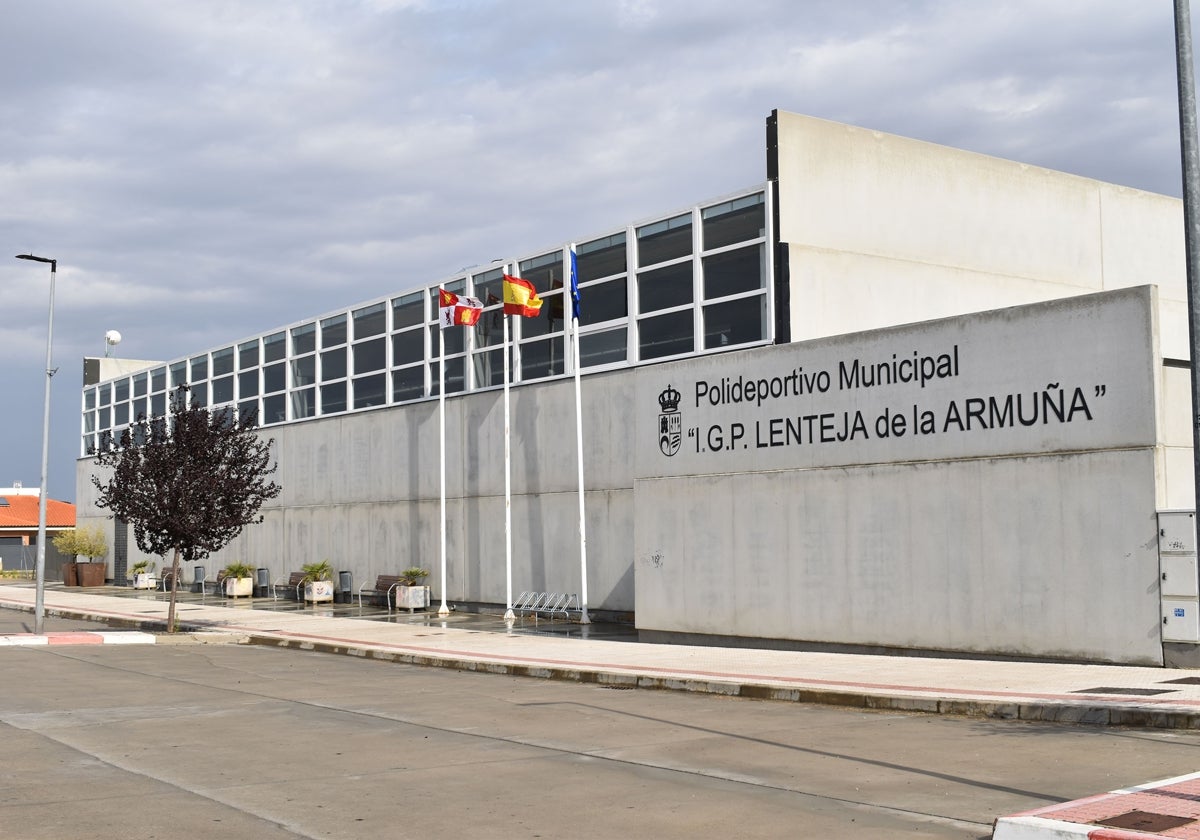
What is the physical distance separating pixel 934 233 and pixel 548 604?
37.2 ft

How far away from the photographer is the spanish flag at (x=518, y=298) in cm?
2820

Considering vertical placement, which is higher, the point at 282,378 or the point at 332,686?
the point at 282,378

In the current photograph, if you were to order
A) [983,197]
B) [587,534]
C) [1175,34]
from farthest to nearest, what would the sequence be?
1. [587,534]
2. [983,197]
3. [1175,34]

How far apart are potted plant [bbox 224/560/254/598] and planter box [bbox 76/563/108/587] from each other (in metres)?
13.0

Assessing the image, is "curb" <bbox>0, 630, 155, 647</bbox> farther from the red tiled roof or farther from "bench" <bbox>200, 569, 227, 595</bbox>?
the red tiled roof

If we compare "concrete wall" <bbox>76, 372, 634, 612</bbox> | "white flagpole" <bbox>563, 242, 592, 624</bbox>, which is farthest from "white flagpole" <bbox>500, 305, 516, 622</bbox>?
"white flagpole" <bbox>563, 242, 592, 624</bbox>

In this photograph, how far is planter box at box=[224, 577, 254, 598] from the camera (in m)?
39.9

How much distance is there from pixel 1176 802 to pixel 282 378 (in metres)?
35.3

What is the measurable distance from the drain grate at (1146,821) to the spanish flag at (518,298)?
2172 cm

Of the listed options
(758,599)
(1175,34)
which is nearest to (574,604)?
(758,599)

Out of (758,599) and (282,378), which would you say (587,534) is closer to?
(758,599)

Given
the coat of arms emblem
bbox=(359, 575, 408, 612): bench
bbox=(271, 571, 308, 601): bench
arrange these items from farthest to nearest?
bbox=(271, 571, 308, 601): bench → bbox=(359, 575, 408, 612): bench → the coat of arms emblem

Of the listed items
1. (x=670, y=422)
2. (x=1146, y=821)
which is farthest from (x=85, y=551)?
(x=1146, y=821)

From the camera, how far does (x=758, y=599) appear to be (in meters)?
20.7
